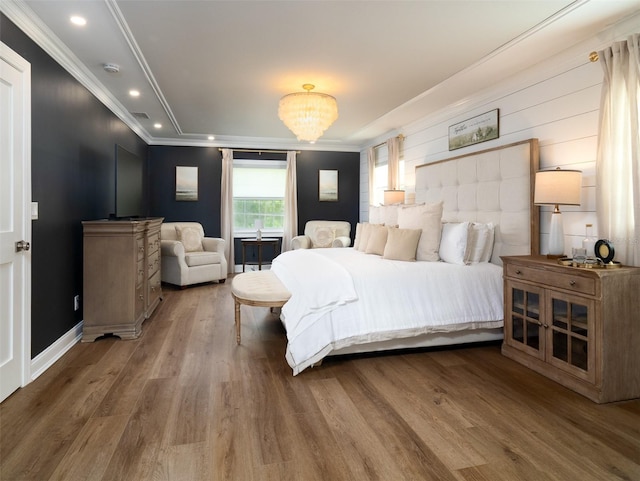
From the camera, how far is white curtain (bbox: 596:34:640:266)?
248 centimetres

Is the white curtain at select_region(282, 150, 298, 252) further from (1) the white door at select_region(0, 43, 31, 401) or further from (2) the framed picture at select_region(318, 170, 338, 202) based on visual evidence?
(1) the white door at select_region(0, 43, 31, 401)

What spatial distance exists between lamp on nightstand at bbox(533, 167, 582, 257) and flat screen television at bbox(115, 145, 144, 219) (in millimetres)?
3808

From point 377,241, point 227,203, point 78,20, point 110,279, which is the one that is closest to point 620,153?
point 377,241

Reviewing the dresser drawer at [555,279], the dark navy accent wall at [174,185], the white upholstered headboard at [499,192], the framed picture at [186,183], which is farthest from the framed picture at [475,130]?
the framed picture at [186,183]

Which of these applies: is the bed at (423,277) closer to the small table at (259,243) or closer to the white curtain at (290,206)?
the small table at (259,243)

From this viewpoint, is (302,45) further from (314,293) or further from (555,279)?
(555,279)

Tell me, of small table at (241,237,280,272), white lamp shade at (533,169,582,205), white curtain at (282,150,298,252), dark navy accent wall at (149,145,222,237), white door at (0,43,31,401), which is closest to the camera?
white door at (0,43,31,401)

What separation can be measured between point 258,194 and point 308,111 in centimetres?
373

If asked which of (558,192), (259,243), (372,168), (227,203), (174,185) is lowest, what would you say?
(259,243)

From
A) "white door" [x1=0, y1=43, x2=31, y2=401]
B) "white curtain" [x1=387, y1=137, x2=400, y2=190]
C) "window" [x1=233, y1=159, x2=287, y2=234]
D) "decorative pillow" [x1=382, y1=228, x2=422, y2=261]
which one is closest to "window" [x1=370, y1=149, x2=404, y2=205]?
"white curtain" [x1=387, y1=137, x2=400, y2=190]

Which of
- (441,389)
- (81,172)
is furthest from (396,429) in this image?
(81,172)

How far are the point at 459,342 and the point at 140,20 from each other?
3.39 m

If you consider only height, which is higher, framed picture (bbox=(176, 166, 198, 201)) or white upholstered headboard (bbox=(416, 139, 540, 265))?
framed picture (bbox=(176, 166, 198, 201))

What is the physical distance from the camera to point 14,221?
92.8 inches
